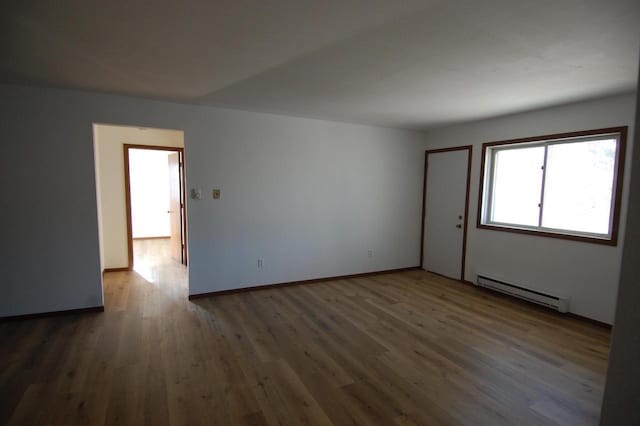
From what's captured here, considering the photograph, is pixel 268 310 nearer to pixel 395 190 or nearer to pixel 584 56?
pixel 395 190

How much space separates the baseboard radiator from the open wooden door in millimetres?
5031

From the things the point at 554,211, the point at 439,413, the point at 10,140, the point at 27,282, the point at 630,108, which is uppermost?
Result: the point at 630,108

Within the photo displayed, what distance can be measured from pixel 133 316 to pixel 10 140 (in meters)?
2.19

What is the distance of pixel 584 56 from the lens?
2252 mm

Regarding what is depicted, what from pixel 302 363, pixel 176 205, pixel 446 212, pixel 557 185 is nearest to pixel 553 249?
pixel 557 185

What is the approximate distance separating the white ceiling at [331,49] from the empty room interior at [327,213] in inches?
0.8

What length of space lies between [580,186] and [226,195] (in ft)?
13.9

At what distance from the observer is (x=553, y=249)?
3775 mm

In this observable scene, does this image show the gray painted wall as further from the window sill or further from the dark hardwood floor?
the window sill

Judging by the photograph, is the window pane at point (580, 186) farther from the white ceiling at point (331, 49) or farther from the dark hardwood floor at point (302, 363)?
the dark hardwood floor at point (302, 363)

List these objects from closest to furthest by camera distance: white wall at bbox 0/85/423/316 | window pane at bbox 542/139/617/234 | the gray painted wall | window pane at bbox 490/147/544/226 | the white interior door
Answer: the gray painted wall, white wall at bbox 0/85/423/316, window pane at bbox 542/139/617/234, window pane at bbox 490/147/544/226, the white interior door

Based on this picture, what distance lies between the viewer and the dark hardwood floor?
2047 mm

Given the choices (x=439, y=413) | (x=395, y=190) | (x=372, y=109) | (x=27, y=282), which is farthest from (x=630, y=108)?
(x=27, y=282)

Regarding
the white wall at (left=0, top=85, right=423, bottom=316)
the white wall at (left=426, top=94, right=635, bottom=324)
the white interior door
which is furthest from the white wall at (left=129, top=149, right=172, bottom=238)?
the white wall at (left=426, top=94, right=635, bottom=324)
